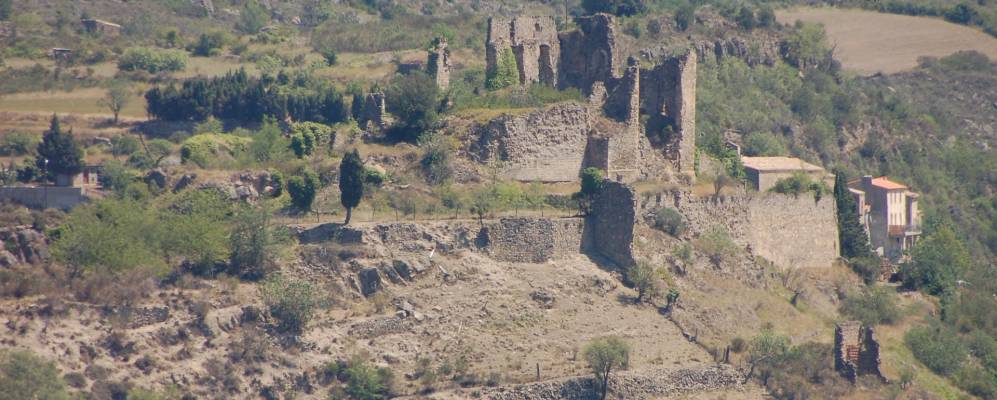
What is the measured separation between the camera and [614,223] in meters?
64.2

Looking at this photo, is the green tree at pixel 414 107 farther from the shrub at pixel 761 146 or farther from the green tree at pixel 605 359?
the shrub at pixel 761 146

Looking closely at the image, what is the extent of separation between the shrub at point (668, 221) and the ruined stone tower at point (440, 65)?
10.4m

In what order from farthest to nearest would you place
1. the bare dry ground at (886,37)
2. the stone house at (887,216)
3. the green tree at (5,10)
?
the bare dry ground at (886,37), the green tree at (5,10), the stone house at (887,216)

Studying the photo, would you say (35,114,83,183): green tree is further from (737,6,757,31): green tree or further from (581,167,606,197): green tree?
(737,6,757,31): green tree

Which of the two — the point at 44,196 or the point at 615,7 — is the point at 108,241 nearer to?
the point at 44,196

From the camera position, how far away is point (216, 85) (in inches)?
3307

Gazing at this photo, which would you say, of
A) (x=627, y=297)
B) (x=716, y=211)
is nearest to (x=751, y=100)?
(x=716, y=211)

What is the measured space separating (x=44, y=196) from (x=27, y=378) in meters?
13.1

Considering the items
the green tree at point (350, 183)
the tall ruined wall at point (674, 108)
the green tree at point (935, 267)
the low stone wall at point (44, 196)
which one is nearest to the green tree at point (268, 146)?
the green tree at point (350, 183)

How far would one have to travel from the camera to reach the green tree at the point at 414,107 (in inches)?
2697

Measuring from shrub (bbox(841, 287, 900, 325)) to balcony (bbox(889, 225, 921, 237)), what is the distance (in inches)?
523

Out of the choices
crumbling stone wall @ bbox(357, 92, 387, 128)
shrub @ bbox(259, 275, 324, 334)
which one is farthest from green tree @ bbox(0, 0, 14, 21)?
shrub @ bbox(259, 275, 324, 334)

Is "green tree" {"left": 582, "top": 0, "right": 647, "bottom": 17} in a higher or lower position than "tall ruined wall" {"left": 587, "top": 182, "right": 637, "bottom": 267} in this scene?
higher

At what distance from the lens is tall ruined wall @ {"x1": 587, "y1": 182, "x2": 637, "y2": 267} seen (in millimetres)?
63812
